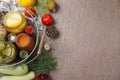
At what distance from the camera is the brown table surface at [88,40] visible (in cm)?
133

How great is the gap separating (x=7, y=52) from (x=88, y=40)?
1.30 feet

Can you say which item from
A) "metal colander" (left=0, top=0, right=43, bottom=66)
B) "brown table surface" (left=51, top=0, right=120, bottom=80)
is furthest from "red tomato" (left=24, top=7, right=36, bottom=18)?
"brown table surface" (left=51, top=0, right=120, bottom=80)

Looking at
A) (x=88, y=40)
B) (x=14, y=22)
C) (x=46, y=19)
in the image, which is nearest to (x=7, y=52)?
(x=14, y=22)

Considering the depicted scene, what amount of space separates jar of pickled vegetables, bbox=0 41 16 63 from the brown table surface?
0.72ft

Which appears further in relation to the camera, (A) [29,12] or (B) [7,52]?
(A) [29,12]

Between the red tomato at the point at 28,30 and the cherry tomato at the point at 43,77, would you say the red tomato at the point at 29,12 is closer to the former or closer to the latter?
the red tomato at the point at 28,30

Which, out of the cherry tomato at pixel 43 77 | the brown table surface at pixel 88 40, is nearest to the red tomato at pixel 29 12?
the brown table surface at pixel 88 40

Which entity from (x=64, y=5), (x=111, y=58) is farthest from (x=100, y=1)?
(x=111, y=58)

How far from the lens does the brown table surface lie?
1.33 meters

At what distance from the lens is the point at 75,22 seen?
1.37 metres

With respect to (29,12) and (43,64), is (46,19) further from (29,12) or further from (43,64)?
(43,64)

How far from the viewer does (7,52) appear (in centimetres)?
121

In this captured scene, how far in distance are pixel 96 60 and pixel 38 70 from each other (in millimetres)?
283

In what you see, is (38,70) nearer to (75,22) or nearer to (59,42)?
(59,42)
